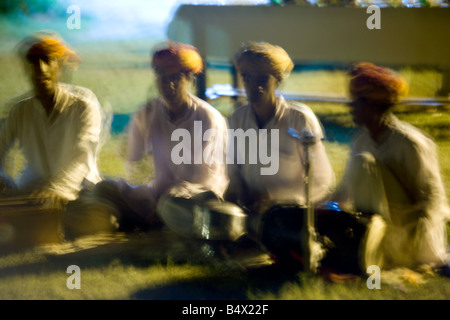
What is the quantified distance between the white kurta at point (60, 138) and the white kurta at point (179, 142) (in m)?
0.29

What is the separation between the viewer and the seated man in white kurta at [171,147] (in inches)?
122

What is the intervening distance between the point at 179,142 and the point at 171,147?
0.07 m

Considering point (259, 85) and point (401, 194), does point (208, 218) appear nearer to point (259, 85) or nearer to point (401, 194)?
point (259, 85)

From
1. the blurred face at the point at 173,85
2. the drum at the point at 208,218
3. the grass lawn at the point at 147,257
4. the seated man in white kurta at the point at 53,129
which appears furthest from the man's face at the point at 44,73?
the drum at the point at 208,218

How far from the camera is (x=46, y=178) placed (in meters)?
3.26

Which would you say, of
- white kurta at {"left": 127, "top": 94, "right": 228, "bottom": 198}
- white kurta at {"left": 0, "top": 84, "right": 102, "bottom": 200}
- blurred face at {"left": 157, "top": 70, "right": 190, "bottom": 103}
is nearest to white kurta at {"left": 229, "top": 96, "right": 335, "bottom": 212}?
white kurta at {"left": 127, "top": 94, "right": 228, "bottom": 198}

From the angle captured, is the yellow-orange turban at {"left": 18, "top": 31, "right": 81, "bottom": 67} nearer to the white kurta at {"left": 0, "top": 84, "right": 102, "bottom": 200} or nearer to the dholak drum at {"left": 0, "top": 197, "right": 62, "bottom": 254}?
the white kurta at {"left": 0, "top": 84, "right": 102, "bottom": 200}

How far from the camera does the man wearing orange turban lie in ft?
9.02

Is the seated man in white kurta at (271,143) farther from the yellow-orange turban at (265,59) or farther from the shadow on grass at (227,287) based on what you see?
the shadow on grass at (227,287)

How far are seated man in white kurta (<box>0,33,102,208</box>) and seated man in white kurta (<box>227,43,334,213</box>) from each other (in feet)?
3.05

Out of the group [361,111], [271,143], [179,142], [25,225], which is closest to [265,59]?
[271,143]

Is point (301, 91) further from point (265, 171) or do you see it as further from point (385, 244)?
point (385, 244)

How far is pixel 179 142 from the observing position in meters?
3.21
